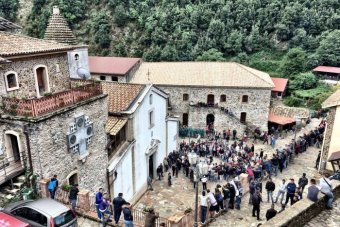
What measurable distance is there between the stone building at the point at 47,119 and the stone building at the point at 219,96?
19.4 meters

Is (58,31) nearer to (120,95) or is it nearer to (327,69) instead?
(120,95)

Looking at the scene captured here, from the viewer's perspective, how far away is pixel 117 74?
4194 centimetres

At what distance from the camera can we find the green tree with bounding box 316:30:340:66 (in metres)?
55.2

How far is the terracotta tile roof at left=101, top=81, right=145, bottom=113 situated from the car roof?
9086 millimetres

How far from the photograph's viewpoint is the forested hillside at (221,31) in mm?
60031

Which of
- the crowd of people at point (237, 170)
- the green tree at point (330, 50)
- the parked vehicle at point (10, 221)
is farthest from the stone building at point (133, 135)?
the green tree at point (330, 50)

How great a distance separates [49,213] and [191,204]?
1073cm

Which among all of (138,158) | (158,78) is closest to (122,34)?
(158,78)

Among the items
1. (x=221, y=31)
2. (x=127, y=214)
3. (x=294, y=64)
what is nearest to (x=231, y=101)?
(x=294, y=64)

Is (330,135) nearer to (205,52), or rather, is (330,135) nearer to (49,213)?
(49,213)

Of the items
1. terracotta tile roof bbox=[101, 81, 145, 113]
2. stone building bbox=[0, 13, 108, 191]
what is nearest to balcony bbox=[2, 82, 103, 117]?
stone building bbox=[0, 13, 108, 191]

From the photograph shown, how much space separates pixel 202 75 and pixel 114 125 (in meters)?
20.9

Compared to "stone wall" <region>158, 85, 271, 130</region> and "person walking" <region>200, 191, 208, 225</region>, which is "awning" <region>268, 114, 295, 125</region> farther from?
"person walking" <region>200, 191, 208, 225</region>

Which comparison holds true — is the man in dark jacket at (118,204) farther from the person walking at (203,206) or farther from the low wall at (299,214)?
the low wall at (299,214)
